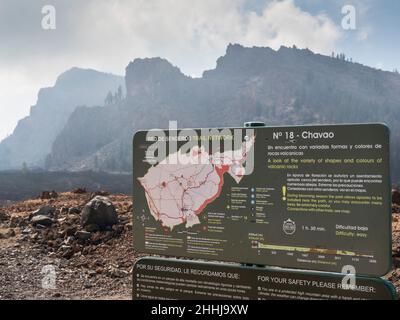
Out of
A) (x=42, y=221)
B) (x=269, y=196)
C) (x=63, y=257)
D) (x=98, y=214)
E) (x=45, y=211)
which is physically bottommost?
(x=63, y=257)

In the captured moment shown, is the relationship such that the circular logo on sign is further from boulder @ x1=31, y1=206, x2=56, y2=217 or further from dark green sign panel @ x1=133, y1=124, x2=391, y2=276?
boulder @ x1=31, y1=206, x2=56, y2=217

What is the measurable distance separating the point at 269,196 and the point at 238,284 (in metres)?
1.27

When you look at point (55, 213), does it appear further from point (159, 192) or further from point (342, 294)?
point (342, 294)

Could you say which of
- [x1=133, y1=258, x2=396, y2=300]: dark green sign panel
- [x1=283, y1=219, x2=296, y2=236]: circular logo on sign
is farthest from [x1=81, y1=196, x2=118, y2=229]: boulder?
[x1=283, y1=219, x2=296, y2=236]: circular logo on sign

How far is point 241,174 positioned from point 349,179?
145 centimetres

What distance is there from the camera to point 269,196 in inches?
229

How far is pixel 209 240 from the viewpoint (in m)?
6.21

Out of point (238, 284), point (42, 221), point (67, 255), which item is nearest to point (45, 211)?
point (42, 221)

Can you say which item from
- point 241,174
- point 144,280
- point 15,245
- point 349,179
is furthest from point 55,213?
point 349,179

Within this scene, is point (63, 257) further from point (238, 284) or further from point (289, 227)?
point (289, 227)

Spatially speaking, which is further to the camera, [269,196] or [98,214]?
[98,214]

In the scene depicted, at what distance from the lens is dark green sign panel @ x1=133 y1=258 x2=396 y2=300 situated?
5270mm

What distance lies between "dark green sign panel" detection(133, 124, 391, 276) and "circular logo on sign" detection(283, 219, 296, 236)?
0.5 inches

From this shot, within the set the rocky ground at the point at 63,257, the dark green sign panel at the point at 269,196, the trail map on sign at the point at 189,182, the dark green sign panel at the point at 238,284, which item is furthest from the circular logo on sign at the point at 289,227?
the rocky ground at the point at 63,257
